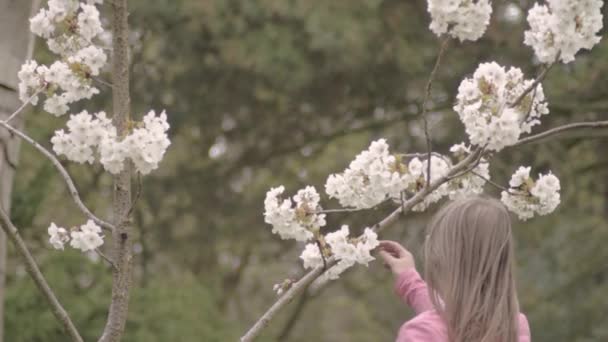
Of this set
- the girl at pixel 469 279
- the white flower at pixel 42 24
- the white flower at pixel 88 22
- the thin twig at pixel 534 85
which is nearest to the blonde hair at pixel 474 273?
the girl at pixel 469 279

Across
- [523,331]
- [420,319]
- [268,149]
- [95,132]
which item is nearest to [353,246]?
[420,319]

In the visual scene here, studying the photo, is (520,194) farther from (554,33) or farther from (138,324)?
(138,324)

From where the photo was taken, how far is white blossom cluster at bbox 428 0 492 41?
2436 mm

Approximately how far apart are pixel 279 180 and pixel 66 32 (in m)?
8.52

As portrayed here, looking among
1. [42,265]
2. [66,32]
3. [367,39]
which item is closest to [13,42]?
[66,32]

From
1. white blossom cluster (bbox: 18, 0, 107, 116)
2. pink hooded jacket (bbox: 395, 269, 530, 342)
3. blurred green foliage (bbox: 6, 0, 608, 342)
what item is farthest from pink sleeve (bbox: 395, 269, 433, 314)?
blurred green foliage (bbox: 6, 0, 608, 342)

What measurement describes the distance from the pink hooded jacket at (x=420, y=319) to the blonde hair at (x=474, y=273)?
24mm

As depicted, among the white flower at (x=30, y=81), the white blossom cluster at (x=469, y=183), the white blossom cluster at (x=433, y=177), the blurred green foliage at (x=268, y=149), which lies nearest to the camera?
the white flower at (x=30, y=81)

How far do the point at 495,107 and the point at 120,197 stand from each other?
852 millimetres

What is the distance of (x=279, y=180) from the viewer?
11.1 meters

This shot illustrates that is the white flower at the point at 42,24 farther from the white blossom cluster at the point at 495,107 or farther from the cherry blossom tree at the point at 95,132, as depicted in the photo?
the white blossom cluster at the point at 495,107

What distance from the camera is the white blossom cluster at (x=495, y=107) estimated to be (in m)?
2.41

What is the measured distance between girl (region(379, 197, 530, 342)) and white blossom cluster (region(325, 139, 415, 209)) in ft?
0.68

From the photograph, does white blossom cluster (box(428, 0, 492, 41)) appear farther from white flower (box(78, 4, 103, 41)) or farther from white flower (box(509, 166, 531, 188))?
white flower (box(78, 4, 103, 41))
